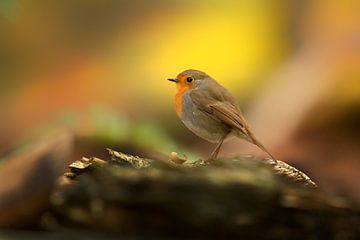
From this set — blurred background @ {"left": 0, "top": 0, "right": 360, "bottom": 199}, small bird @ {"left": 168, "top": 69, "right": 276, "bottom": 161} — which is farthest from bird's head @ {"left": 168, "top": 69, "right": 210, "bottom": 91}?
blurred background @ {"left": 0, "top": 0, "right": 360, "bottom": 199}

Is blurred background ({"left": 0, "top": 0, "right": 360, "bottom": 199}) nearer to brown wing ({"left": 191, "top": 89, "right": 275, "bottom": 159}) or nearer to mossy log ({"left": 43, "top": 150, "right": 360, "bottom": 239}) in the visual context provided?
brown wing ({"left": 191, "top": 89, "right": 275, "bottom": 159})

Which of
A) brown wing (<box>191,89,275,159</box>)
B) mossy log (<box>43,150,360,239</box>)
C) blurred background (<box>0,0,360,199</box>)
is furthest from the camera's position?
blurred background (<box>0,0,360,199</box>)

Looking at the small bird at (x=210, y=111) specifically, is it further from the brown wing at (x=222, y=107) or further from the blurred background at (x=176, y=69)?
the blurred background at (x=176, y=69)

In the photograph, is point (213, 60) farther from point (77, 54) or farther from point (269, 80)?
point (77, 54)

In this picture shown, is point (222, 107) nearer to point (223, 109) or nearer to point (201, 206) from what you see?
point (223, 109)

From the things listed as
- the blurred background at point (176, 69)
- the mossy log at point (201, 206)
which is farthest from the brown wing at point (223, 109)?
the blurred background at point (176, 69)
